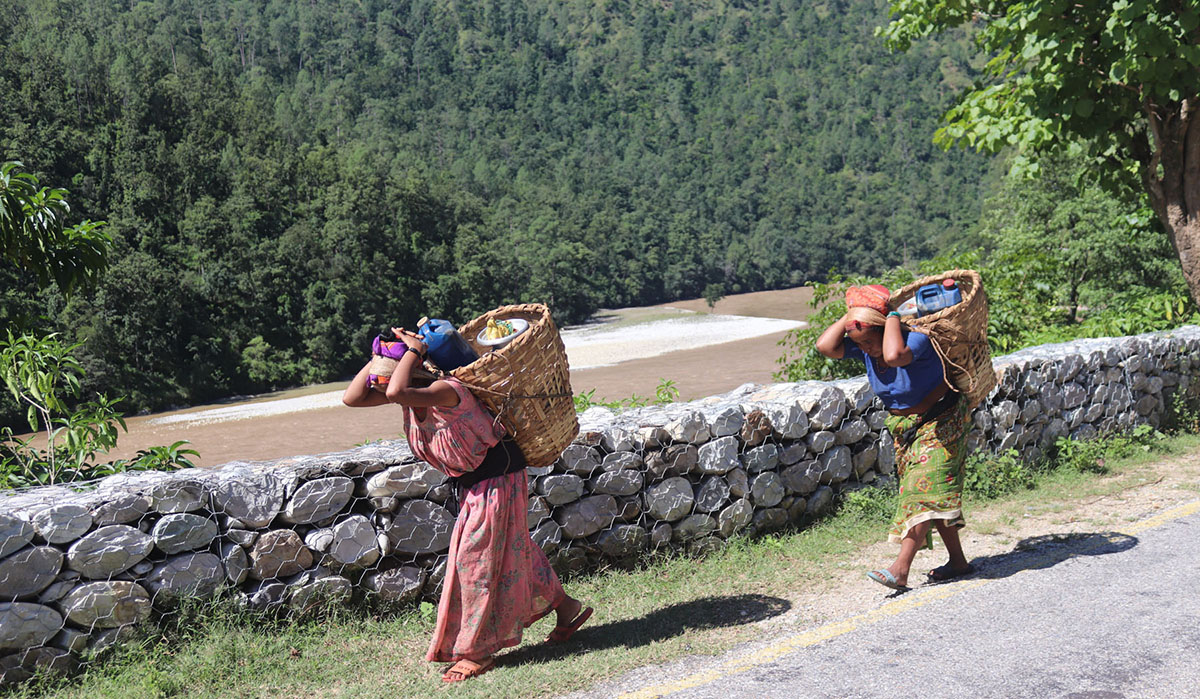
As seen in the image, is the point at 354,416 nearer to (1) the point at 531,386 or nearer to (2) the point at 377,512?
(2) the point at 377,512

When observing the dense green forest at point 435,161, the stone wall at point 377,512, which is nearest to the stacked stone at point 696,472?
the stone wall at point 377,512

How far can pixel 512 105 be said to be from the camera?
105875 millimetres

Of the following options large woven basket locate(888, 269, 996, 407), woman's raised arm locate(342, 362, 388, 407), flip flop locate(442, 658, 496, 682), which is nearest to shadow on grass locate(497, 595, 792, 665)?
flip flop locate(442, 658, 496, 682)

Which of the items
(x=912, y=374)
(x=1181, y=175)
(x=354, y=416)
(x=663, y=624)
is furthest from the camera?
(x=354, y=416)

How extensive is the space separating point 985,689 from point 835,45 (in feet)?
483

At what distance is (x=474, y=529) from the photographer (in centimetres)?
405

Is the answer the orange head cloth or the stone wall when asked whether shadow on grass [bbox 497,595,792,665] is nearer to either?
the stone wall

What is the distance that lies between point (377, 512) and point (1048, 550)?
11.9 ft

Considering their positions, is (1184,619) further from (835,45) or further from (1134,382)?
(835,45)

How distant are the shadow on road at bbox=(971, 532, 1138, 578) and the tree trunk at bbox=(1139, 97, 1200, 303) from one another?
13.4 ft

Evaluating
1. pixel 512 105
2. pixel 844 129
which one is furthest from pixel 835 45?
pixel 512 105

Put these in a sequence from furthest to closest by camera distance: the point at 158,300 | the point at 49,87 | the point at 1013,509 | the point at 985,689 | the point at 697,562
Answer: the point at 49,87
the point at 158,300
the point at 1013,509
the point at 697,562
the point at 985,689

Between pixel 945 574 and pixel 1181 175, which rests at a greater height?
pixel 1181 175

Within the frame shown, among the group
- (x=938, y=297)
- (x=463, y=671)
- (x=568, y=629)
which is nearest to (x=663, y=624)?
(x=568, y=629)
